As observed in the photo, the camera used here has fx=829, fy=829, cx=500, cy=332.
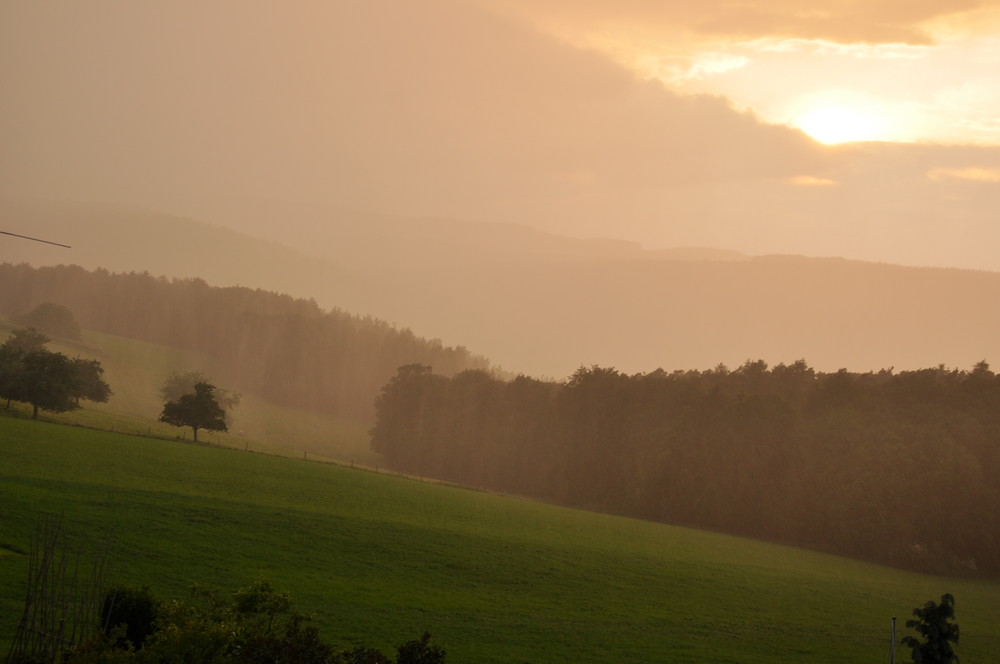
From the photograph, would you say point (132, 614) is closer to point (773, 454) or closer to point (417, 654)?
point (417, 654)

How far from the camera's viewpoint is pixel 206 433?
9419 cm

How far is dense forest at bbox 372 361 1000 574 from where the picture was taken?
72062 mm

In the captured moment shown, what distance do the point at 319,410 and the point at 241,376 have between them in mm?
17699

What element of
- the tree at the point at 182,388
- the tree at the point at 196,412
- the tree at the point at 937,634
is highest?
the tree at the point at 182,388

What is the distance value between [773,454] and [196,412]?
187 ft

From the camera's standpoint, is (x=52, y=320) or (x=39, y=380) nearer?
(x=39, y=380)

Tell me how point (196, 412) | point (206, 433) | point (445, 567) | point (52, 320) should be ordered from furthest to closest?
point (52, 320) < point (206, 433) < point (196, 412) < point (445, 567)

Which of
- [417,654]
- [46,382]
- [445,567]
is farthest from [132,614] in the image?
[46,382]

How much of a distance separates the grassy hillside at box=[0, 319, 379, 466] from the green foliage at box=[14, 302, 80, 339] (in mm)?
1917

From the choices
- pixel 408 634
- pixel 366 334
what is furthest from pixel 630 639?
pixel 366 334

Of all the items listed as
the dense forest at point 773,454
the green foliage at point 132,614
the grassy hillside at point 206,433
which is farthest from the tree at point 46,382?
the green foliage at point 132,614

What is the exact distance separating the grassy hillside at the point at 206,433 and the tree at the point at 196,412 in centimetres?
817

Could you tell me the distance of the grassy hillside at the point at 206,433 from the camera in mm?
109562

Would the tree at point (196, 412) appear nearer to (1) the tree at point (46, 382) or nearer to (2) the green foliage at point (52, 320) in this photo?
(1) the tree at point (46, 382)
